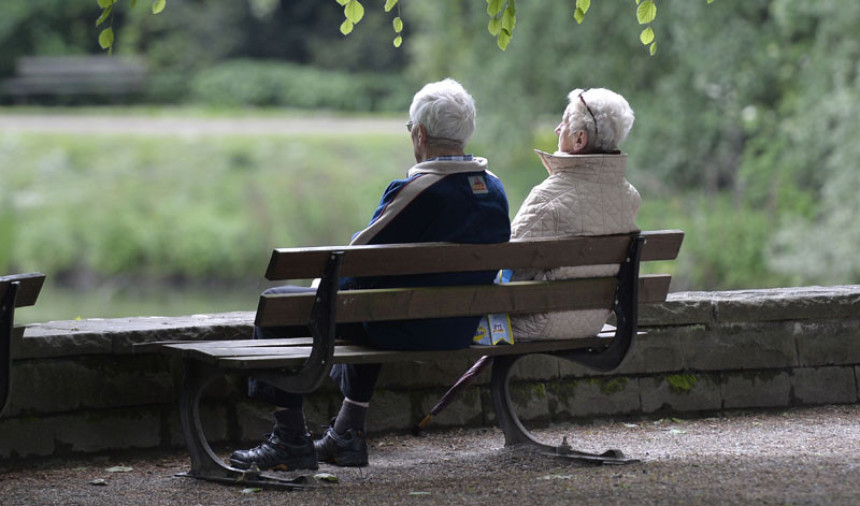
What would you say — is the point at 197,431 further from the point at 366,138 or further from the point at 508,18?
the point at 366,138

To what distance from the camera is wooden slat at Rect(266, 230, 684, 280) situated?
14.4 ft

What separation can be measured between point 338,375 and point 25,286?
125cm

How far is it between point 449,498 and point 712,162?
17766 millimetres

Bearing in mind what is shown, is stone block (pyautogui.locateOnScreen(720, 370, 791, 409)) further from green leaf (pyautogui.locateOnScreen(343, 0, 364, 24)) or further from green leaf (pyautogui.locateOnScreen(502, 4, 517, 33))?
green leaf (pyautogui.locateOnScreen(343, 0, 364, 24))

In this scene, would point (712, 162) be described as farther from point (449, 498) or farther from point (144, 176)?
point (449, 498)

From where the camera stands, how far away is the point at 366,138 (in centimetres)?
3312

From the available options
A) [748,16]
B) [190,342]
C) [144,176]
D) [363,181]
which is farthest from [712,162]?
[190,342]

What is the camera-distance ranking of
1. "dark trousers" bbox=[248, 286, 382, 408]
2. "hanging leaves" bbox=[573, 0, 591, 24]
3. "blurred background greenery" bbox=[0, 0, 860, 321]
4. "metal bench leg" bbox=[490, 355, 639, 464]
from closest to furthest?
1. "dark trousers" bbox=[248, 286, 382, 408]
2. "metal bench leg" bbox=[490, 355, 639, 464]
3. "hanging leaves" bbox=[573, 0, 591, 24]
4. "blurred background greenery" bbox=[0, 0, 860, 321]

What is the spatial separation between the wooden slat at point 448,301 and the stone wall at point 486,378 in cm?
70

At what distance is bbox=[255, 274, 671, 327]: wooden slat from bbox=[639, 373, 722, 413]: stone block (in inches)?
39.9

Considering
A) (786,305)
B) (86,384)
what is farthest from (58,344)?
(786,305)

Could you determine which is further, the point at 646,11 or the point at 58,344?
the point at 646,11

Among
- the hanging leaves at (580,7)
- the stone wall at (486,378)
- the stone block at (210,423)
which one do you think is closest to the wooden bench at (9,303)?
the stone wall at (486,378)

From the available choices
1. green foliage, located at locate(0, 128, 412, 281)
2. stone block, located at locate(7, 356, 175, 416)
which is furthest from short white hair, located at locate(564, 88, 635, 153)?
green foliage, located at locate(0, 128, 412, 281)
